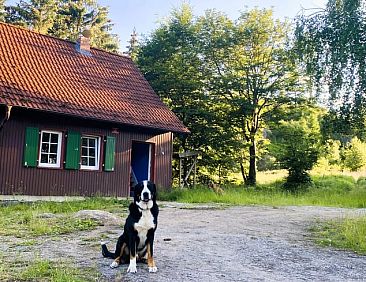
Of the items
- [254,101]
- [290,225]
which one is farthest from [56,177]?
[254,101]

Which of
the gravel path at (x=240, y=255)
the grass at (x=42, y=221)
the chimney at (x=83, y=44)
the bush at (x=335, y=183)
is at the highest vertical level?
the chimney at (x=83, y=44)

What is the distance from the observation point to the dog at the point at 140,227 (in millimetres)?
4938

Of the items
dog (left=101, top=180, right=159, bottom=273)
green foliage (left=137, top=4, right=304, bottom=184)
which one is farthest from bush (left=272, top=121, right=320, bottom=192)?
dog (left=101, top=180, right=159, bottom=273)

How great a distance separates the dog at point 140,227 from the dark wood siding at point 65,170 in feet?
30.8

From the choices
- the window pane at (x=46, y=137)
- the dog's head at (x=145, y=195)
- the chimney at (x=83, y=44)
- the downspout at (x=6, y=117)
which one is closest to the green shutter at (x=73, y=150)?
the window pane at (x=46, y=137)

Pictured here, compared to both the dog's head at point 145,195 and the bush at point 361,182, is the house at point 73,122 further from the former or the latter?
the bush at point 361,182

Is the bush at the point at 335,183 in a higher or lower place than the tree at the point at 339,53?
lower

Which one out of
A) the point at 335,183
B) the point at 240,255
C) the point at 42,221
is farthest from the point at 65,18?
the point at 240,255

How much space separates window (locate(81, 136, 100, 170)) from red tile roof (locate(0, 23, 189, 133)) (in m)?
1.07

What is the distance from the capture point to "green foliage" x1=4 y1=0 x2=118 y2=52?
39.3 m

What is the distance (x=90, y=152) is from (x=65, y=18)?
98.9 ft

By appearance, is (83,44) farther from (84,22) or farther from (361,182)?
(84,22)

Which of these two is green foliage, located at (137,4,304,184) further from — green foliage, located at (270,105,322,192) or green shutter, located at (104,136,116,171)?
green shutter, located at (104,136,116,171)

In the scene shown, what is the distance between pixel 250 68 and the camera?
80.2ft
